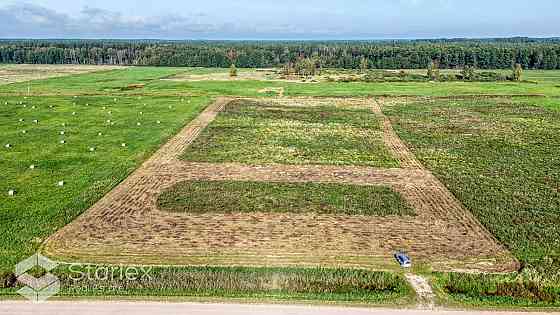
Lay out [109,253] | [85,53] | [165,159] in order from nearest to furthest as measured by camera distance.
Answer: [109,253]
[165,159]
[85,53]

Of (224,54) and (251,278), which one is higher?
(224,54)

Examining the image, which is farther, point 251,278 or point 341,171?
point 341,171

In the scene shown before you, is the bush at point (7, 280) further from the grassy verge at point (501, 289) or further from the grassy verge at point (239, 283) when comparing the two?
the grassy verge at point (501, 289)

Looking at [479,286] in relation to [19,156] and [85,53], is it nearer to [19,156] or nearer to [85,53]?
[19,156]

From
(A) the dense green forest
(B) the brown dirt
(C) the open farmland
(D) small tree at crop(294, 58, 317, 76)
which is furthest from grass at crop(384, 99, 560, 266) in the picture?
(A) the dense green forest

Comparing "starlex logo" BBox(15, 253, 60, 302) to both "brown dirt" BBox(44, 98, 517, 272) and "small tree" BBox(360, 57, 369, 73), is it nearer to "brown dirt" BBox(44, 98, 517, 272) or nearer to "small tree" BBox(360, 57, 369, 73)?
"brown dirt" BBox(44, 98, 517, 272)

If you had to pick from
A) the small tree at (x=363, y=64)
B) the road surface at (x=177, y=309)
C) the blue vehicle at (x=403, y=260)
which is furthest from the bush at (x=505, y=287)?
the small tree at (x=363, y=64)

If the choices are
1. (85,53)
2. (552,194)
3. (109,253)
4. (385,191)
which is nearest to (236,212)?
(109,253)
